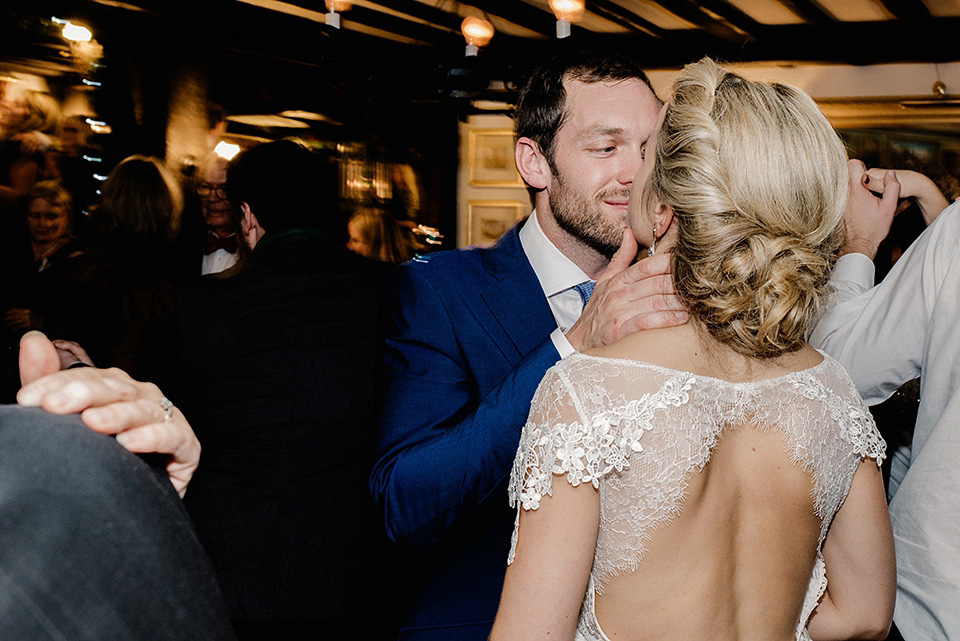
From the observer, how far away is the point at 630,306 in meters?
1.05

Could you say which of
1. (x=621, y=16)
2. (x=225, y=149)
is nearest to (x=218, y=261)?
(x=225, y=149)

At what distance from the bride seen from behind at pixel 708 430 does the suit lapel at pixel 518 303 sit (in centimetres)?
35

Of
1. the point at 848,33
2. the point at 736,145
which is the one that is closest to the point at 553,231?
the point at 736,145

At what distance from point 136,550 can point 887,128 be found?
6.72 m

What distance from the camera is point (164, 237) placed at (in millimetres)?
→ 2748

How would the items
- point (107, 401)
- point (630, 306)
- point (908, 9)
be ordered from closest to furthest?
1. point (107, 401)
2. point (630, 306)
3. point (908, 9)

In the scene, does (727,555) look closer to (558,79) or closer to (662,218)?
(662,218)

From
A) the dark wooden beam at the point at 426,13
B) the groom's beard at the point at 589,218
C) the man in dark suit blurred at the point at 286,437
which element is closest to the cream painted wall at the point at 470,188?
the dark wooden beam at the point at 426,13

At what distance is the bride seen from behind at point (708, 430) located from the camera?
0.95 meters

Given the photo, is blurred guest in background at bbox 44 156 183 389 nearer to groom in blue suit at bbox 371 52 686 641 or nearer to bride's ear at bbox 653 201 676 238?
groom in blue suit at bbox 371 52 686 641

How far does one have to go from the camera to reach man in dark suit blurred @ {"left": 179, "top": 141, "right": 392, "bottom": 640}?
1.76 m

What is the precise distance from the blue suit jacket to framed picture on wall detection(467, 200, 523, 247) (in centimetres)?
542

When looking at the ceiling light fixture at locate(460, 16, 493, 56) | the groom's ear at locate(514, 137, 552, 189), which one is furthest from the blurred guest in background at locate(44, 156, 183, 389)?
the ceiling light fixture at locate(460, 16, 493, 56)

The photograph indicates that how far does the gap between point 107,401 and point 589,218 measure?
1163 millimetres
